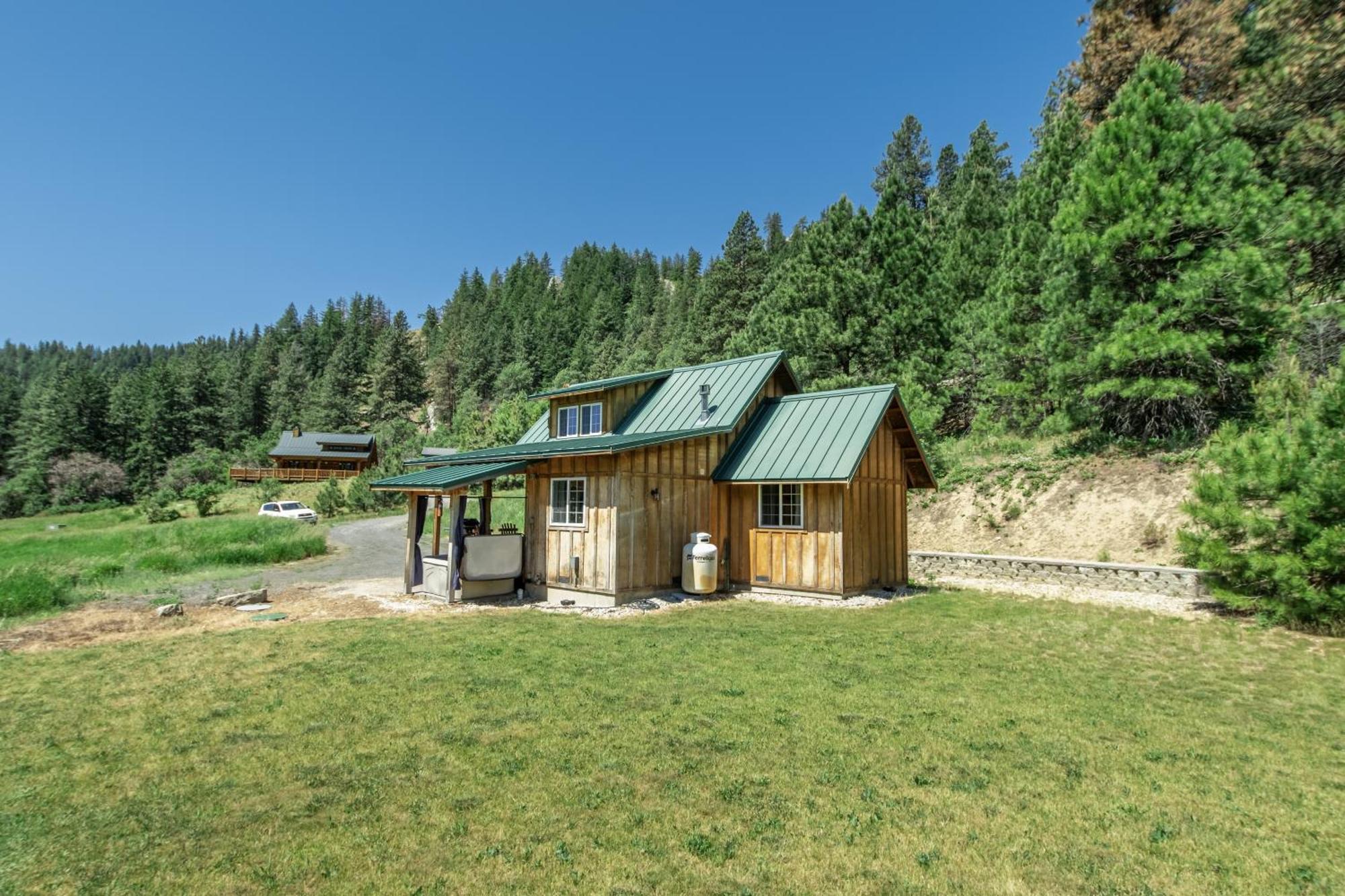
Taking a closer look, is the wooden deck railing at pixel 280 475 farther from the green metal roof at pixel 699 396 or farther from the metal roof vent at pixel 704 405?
the metal roof vent at pixel 704 405

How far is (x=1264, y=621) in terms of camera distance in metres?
11.4

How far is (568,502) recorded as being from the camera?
1498cm

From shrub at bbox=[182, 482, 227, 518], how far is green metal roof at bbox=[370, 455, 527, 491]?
35.6 metres

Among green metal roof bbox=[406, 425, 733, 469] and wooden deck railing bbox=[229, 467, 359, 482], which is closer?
green metal roof bbox=[406, 425, 733, 469]

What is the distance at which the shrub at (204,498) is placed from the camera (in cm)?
4322

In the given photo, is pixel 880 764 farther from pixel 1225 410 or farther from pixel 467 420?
pixel 467 420

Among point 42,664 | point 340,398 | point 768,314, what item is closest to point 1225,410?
point 768,314

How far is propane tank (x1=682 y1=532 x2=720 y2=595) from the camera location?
14609mm

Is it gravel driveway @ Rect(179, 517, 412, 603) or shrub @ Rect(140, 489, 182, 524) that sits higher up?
shrub @ Rect(140, 489, 182, 524)

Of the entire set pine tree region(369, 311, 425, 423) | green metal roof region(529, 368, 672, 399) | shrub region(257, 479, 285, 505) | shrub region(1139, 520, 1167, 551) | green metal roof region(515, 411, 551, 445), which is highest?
pine tree region(369, 311, 425, 423)

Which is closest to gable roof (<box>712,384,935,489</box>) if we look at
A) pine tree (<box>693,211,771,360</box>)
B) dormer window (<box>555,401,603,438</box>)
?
dormer window (<box>555,401,603,438</box>)

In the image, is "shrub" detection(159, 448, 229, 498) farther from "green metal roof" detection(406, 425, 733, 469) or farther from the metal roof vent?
the metal roof vent

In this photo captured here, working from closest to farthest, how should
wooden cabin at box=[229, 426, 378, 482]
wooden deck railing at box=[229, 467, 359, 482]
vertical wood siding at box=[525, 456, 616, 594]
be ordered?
vertical wood siding at box=[525, 456, 616, 594]
wooden deck railing at box=[229, 467, 359, 482]
wooden cabin at box=[229, 426, 378, 482]

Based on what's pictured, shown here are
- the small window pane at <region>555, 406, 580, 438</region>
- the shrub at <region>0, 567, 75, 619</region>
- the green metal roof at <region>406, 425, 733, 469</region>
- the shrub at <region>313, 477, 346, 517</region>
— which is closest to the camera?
the green metal roof at <region>406, 425, 733, 469</region>
